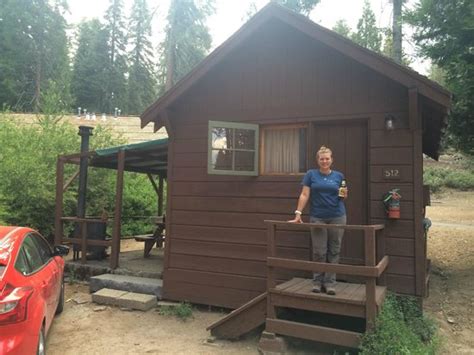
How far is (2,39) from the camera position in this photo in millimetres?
37844

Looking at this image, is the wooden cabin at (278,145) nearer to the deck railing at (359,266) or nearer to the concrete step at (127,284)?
the concrete step at (127,284)

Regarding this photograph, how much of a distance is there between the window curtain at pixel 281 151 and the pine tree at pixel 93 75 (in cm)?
3999

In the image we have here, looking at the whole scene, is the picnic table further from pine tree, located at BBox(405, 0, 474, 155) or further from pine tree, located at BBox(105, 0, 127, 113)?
pine tree, located at BBox(105, 0, 127, 113)

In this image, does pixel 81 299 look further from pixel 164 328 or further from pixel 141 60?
pixel 141 60

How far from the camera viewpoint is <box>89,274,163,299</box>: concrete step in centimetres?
718

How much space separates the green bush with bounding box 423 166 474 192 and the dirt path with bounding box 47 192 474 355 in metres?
20.7

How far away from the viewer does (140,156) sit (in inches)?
356

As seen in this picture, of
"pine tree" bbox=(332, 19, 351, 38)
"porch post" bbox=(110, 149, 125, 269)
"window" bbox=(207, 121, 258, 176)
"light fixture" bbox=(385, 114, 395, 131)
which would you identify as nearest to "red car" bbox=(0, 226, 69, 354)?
"window" bbox=(207, 121, 258, 176)

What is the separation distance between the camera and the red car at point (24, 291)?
3404mm

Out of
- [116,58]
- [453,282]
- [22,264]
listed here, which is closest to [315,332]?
[22,264]

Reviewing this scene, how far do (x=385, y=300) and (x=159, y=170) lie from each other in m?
7.72

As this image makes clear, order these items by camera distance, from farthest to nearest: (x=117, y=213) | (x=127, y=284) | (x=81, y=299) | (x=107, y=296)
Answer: (x=117, y=213) → (x=127, y=284) → (x=81, y=299) → (x=107, y=296)

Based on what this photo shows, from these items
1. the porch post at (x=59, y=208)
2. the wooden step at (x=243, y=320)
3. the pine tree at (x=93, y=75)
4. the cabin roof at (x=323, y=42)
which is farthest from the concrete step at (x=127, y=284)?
the pine tree at (x=93, y=75)

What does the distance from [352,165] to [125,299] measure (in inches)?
164
